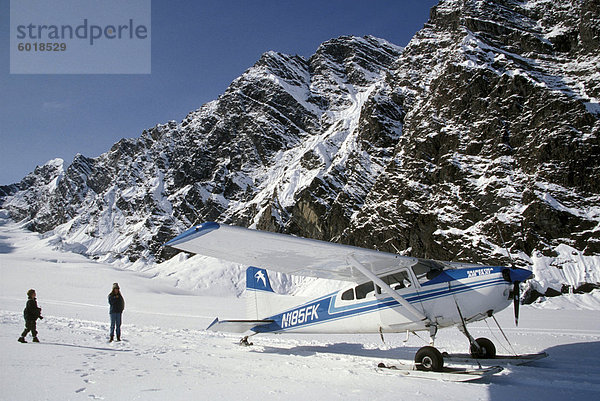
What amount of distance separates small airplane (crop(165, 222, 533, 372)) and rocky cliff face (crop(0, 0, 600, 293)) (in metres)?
11.1

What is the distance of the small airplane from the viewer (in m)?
7.41

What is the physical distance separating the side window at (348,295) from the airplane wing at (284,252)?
43 centimetres

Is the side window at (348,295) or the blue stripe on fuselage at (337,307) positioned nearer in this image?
the blue stripe on fuselage at (337,307)

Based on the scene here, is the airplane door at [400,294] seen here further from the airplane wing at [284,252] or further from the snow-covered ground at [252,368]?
the snow-covered ground at [252,368]

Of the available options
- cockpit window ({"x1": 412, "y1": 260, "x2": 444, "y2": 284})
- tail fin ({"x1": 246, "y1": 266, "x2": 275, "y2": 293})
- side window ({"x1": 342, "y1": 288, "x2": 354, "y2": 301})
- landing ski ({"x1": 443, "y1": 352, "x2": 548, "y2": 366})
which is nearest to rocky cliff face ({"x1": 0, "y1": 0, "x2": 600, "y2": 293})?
landing ski ({"x1": 443, "y1": 352, "x2": 548, "y2": 366})

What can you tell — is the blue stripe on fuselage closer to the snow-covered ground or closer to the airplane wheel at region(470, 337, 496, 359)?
the snow-covered ground

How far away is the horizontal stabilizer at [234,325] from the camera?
1081 centimetres

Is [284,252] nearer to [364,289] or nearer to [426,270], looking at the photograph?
[364,289]

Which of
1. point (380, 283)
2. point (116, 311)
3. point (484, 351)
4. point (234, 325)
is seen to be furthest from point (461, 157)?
point (116, 311)

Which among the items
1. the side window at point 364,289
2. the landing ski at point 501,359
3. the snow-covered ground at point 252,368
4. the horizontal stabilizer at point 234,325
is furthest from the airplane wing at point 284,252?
the horizontal stabilizer at point 234,325

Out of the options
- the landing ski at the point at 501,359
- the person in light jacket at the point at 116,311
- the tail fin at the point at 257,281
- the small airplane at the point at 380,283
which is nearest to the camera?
the small airplane at the point at 380,283

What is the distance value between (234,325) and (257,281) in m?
1.76

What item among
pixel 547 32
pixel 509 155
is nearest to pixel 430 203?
pixel 509 155

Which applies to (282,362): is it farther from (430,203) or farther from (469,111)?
(469,111)
